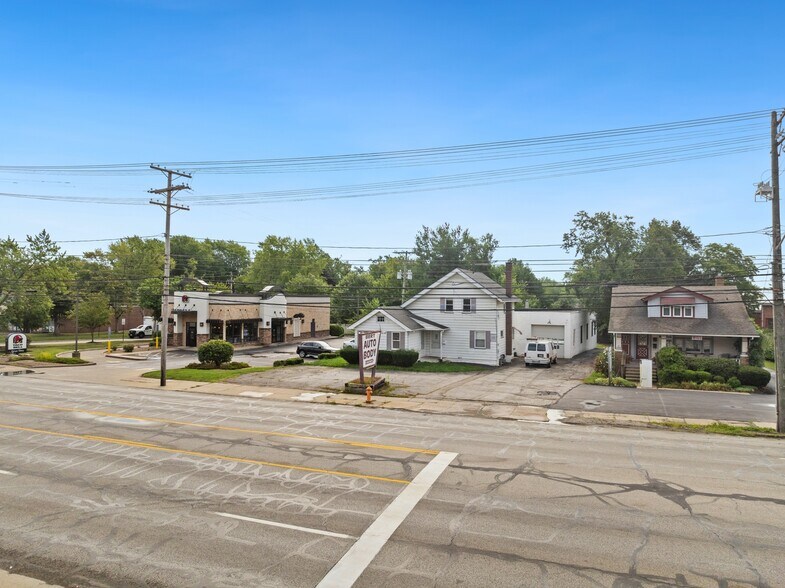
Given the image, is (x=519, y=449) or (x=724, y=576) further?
(x=519, y=449)

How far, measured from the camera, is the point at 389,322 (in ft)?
127

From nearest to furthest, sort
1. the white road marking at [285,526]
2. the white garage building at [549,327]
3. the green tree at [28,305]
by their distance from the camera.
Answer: the white road marking at [285,526], the white garage building at [549,327], the green tree at [28,305]

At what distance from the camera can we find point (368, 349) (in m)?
27.7

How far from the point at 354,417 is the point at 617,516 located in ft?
40.0

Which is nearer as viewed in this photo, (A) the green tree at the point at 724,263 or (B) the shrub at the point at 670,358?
(B) the shrub at the point at 670,358

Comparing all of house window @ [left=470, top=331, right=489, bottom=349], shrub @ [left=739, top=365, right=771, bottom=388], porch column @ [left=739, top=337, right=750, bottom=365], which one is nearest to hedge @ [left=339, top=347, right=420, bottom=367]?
house window @ [left=470, top=331, right=489, bottom=349]

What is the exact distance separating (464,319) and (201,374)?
20627mm

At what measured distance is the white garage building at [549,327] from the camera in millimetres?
46094

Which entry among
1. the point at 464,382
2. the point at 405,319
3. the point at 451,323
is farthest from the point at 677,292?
the point at 405,319

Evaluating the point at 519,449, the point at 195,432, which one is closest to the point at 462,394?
the point at 519,449

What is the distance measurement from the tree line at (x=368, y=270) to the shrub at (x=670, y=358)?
37.1ft

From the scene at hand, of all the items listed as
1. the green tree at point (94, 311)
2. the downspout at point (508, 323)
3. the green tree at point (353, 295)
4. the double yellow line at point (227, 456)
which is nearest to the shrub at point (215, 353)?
the double yellow line at point (227, 456)

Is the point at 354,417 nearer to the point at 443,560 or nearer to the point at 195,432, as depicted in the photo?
the point at 195,432

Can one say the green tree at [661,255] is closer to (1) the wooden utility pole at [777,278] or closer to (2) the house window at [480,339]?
(2) the house window at [480,339]
